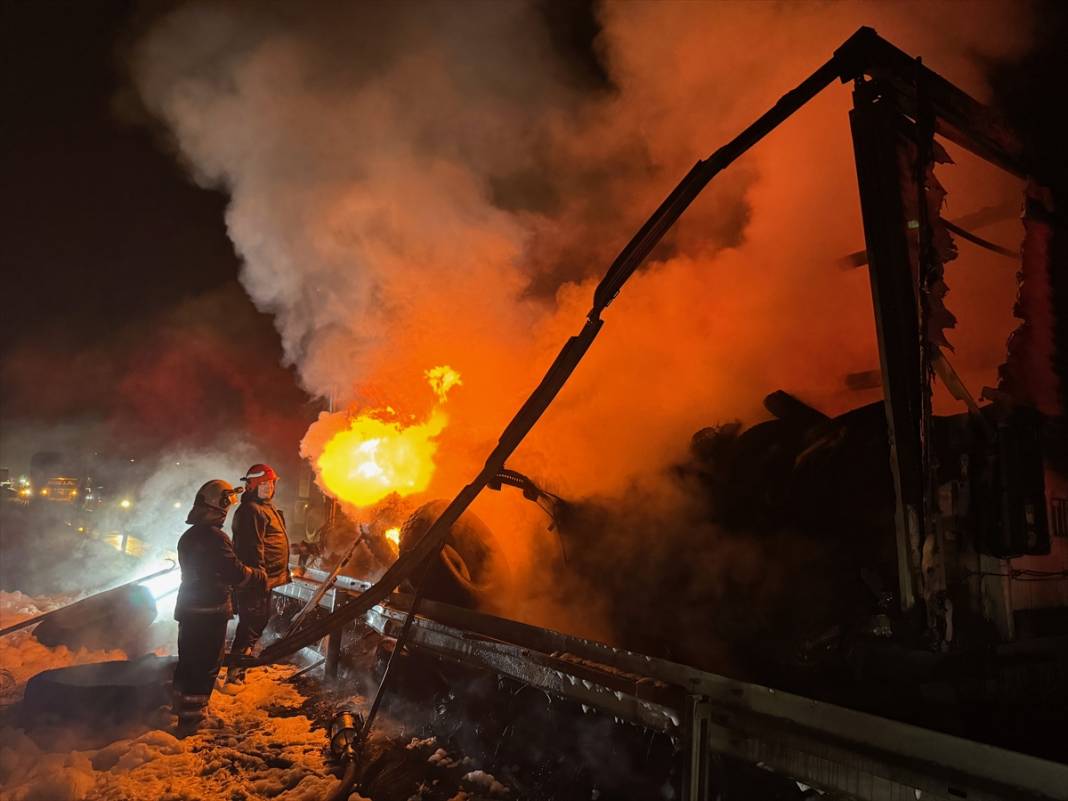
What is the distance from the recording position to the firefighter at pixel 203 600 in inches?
182

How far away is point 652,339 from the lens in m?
8.42

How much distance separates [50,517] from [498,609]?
736 inches

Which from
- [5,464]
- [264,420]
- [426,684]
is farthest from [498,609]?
[5,464]

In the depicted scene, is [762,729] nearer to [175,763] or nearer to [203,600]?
[175,763]

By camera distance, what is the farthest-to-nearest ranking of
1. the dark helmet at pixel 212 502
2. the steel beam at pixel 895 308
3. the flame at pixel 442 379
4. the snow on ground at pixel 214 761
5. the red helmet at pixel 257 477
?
the flame at pixel 442 379 < the red helmet at pixel 257 477 < the dark helmet at pixel 212 502 < the snow on ground at pixel 214 761 < the steel beam at pixel 895 308

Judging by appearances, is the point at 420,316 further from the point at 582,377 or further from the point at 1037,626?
the point at 1037,626

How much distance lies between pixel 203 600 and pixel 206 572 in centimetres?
23

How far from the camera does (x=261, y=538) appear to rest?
620 centimetres

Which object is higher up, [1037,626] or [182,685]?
[1037,626]

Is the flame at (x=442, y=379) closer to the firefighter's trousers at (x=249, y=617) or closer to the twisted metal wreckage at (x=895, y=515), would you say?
the firefighter's trousers at (x=249, y=617)

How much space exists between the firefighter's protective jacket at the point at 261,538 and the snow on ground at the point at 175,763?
1603 mm

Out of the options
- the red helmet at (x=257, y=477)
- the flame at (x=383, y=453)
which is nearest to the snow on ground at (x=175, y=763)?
the red helmet at (x=257, y=477)

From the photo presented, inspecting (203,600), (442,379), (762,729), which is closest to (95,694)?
(203,600)

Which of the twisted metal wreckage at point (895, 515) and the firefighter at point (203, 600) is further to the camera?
the firefighter at point (203, 600)
